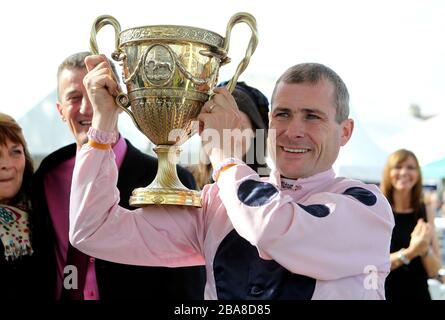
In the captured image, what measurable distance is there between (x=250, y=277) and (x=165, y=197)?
310mm

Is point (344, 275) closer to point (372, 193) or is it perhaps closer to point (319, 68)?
point (372, 193)

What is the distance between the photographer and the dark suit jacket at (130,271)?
2506 mm

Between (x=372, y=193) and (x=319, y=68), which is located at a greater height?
(x=319, y=68)

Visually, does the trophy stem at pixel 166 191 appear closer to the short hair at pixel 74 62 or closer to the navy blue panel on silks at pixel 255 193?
the navy blue panel on silks at pixel 255 193

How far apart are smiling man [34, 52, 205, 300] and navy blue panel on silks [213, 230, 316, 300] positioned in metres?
0.72

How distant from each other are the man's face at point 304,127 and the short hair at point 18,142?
3.84ft

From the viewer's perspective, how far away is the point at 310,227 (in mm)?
1693

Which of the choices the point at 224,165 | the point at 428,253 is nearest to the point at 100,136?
the point at 224,165

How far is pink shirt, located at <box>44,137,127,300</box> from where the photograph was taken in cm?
252

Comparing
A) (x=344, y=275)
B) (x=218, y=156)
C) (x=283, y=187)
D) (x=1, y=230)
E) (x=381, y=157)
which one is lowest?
(x=381, y=157)

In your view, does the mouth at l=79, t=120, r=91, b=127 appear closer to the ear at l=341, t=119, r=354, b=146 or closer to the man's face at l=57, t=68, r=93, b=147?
the man's face at l=57, t=68, r=93, b=147
